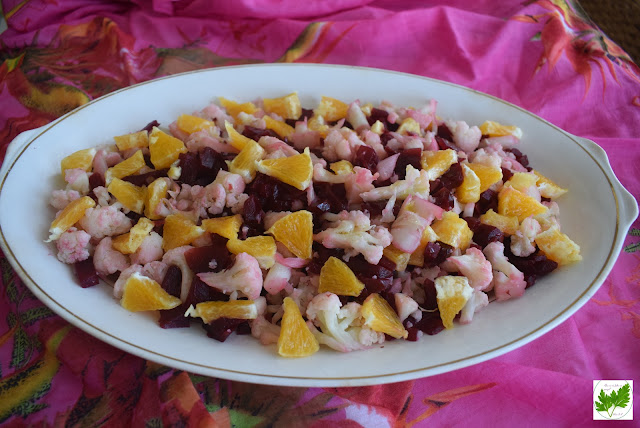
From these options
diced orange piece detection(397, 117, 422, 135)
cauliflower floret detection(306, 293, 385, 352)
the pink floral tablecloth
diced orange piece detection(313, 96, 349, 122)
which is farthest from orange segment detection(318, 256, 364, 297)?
diced orange piece detection(313, 96, 349, 122)

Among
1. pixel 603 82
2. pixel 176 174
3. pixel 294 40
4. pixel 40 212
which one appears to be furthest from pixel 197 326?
Result: pixel 603 82

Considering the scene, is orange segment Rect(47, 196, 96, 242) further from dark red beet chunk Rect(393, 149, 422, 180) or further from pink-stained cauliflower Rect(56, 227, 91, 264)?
dark red beet chunk Rect(393, 149, 422, 180)

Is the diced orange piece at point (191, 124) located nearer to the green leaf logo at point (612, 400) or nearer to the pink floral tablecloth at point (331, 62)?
the pink floral tablecloth at point (331, 62)

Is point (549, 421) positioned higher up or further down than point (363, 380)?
further down

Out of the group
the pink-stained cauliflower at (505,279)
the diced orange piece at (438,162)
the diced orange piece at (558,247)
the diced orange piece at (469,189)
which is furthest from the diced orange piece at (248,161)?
the diced orange piece at (558,247)

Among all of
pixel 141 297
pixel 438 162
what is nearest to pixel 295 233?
pixel 141 297

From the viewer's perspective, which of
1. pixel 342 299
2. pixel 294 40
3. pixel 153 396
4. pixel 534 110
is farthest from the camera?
pixel 294 40

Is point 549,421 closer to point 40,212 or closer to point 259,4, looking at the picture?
point 40,212
